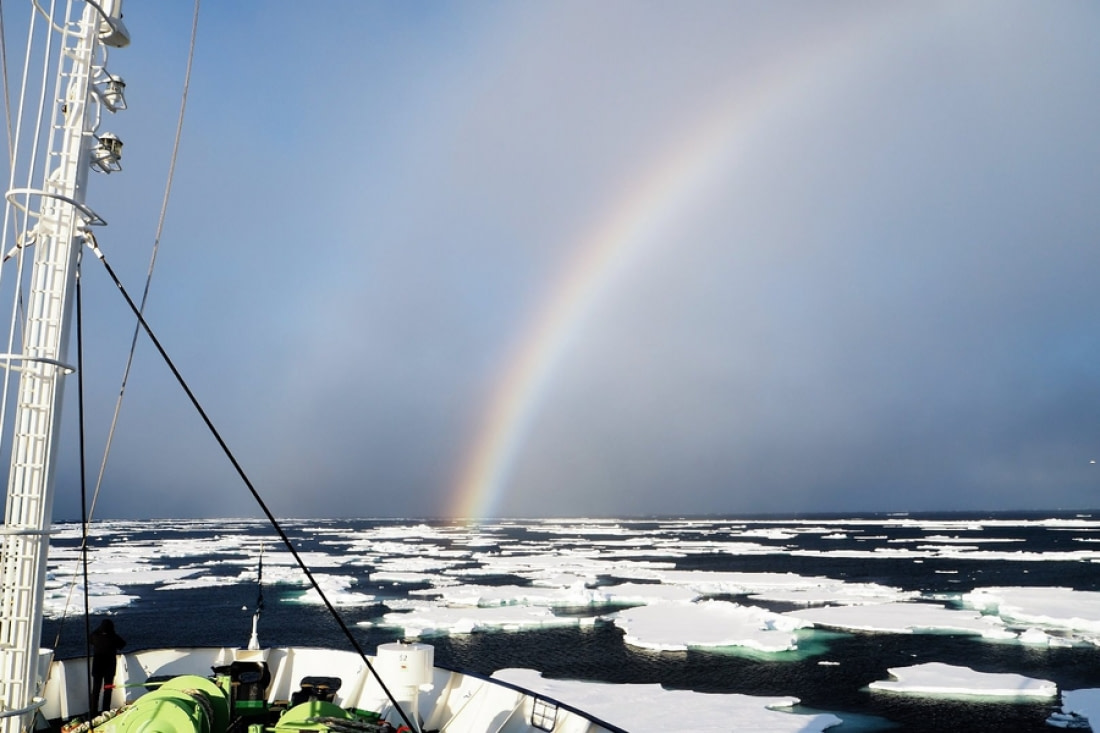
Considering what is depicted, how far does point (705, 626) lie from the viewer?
22453mm

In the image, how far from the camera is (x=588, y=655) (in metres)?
19.8

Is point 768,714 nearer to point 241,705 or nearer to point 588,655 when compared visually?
point 588,655

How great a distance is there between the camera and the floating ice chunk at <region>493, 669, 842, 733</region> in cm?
1238

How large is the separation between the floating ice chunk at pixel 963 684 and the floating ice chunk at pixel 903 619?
484cm

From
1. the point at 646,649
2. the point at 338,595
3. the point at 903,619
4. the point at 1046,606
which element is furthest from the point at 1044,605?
the point at 338,595

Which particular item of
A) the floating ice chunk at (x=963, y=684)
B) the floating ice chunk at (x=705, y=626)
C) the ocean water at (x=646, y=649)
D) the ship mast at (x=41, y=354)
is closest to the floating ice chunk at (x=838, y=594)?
the ocean water at (x=646, y=649)

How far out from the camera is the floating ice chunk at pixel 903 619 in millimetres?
22016

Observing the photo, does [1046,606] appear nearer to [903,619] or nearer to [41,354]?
[903,619]

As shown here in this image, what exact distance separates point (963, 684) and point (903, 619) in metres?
8.12

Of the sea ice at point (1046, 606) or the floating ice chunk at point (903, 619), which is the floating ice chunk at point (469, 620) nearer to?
the floating ice chunk at point (903, 619)

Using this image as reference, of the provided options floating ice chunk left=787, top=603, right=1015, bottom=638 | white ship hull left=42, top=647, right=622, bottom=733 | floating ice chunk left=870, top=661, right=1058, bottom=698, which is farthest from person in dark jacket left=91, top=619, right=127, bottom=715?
floating ice chunk left=787, top=603, right=1015, bottom=638

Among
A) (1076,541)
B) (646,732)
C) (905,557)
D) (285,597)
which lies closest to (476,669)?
(646,732)

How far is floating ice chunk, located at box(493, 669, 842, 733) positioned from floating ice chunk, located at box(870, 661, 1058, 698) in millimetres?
2881

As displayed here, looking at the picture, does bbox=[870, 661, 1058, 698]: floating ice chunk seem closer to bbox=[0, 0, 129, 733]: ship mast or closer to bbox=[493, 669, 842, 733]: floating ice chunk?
bbox=[493, 669, 842, 733]: floating ice chunk
